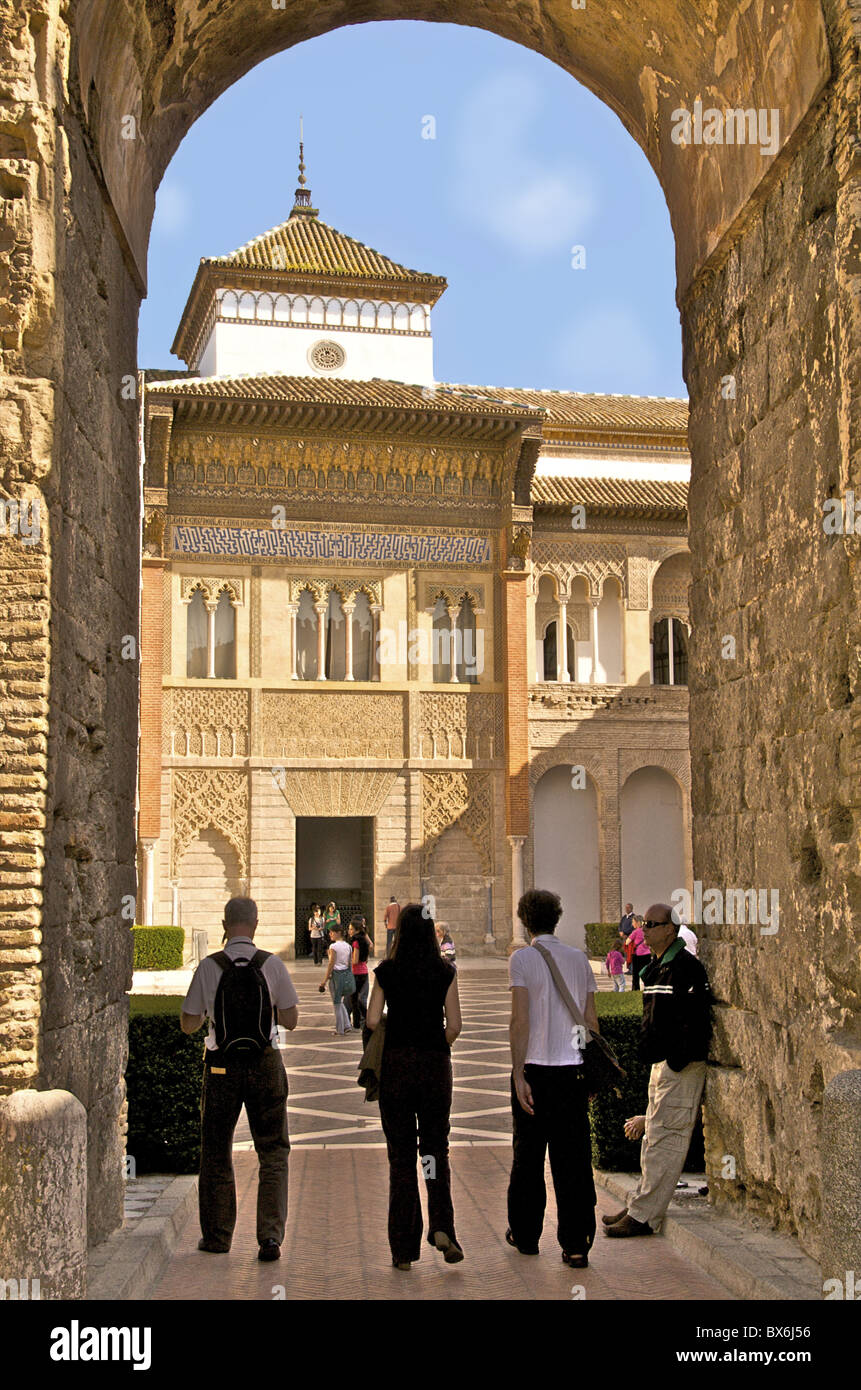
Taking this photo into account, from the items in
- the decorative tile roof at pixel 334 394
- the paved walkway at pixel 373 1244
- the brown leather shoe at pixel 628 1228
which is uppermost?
the decorative tile roof at pixel 334 394

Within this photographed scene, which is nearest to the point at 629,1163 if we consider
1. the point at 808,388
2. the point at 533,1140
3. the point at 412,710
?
the point at 533,1140

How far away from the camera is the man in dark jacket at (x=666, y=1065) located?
6.05 meters

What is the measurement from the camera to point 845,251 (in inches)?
194

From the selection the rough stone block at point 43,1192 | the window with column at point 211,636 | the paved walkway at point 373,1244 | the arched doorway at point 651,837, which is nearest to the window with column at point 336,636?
the window with column at point 211,636

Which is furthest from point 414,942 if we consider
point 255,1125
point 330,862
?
point 330,862

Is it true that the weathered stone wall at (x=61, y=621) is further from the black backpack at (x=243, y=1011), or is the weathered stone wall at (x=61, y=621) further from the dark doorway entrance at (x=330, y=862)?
the dark doorway entrance at (x=330, y=862)

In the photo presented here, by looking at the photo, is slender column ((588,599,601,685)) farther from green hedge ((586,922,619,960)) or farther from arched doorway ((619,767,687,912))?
green hedge ((586,922,619,960))

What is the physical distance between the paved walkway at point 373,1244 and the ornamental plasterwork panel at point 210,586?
1674 centimetres

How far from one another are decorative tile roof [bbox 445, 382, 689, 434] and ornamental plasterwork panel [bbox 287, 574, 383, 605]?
5.38 m

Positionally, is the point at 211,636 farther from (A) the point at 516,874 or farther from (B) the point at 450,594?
(A) the point at 516,874

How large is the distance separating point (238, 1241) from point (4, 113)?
4634 mm

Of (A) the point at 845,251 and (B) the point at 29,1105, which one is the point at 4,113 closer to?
(A) the point at 845,251

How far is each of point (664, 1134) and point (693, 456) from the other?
3.28 meters

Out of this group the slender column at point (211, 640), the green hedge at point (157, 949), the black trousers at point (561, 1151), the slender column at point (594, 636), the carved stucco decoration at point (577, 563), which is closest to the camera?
the black trousers at point (561, 1151)
